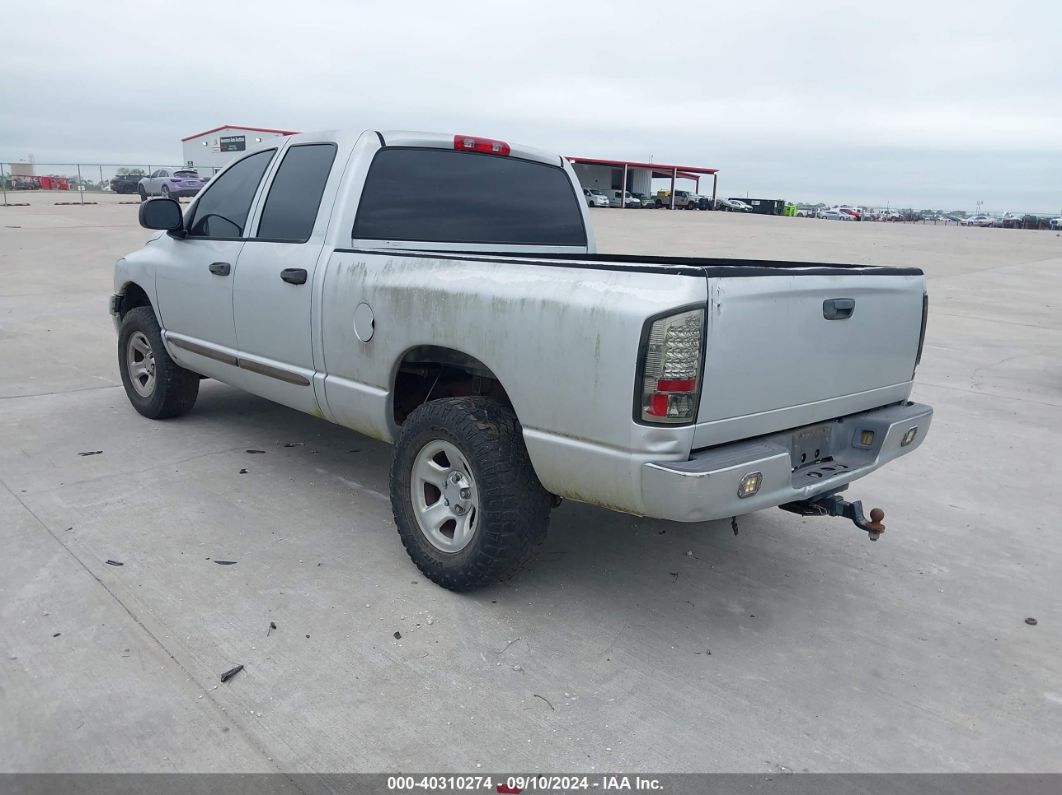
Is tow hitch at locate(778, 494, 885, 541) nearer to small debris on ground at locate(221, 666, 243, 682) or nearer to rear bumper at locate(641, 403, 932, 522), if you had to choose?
rear bumper at locate(641, 403, 932, 522)

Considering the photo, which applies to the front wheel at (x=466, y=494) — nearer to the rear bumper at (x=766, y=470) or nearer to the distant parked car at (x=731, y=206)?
the rear bumper at (x=766, y=470)

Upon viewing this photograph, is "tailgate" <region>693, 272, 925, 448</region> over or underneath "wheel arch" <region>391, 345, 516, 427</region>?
over

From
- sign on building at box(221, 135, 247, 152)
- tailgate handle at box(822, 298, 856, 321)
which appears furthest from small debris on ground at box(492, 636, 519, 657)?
sign on building at box(221, 135, 247, 152)

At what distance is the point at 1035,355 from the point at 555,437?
8573mm

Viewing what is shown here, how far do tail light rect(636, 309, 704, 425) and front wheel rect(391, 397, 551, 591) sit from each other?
748 mm

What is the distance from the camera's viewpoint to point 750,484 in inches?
119

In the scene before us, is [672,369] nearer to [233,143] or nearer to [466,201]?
[466,201]

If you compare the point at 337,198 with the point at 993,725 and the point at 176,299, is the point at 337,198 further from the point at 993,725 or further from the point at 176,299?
the point at 993,725

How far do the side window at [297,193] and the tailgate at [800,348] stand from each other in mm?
2445

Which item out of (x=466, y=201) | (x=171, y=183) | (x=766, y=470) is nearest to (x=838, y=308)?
(x=766, y=470)

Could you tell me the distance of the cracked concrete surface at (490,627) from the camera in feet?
9.04

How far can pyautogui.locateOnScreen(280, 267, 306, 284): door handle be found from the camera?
4293 mm

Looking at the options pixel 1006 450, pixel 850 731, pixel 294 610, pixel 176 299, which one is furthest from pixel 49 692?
pixel 1006 450

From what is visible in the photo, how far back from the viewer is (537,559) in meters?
4.11
